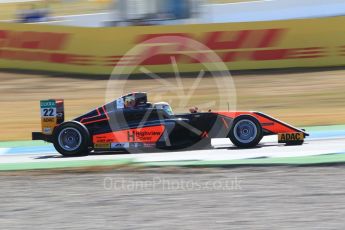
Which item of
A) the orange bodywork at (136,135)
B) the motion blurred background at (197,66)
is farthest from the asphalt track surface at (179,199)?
the motion blurred background at (197,66)

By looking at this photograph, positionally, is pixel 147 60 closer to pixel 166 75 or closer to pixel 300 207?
pixel 166 75

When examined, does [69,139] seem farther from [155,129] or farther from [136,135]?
[155,129]

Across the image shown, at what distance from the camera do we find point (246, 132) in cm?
1068

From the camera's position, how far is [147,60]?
20969 mm

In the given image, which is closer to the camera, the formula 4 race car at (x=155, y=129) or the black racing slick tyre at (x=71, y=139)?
the formula 4 race car at (x=155, y=129)

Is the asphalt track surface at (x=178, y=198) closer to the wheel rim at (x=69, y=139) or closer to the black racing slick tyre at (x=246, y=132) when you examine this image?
the black racing slick tyre at (x=246, y=132)

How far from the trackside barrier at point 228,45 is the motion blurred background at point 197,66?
0.03 meters

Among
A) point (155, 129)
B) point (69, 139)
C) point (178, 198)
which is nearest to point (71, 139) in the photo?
point (69, 139)

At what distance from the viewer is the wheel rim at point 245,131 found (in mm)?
10539

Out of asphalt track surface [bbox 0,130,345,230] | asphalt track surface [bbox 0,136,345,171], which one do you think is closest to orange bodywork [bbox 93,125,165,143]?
asphalt track surface [bbox 0,136,345,171]

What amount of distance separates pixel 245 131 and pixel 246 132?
29mm

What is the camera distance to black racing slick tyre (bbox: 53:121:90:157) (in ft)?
35.7

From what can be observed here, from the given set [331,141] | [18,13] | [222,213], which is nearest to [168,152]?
[331,141]

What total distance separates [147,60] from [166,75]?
0.82 m
